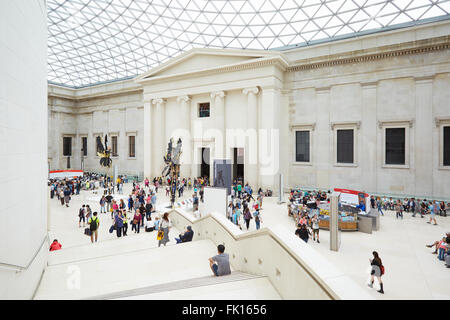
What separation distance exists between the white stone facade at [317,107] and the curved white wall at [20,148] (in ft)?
64.2

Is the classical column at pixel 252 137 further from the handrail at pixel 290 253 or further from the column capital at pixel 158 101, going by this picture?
the handrail at pixel 290 253

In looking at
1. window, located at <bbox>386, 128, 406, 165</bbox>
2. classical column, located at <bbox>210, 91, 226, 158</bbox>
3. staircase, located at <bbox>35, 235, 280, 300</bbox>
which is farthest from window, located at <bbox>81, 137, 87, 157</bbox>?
window, located at <bbox>386, 128, 406, 165</bbox>

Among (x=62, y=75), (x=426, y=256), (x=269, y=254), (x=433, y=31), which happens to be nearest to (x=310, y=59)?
(x=433, y=31)

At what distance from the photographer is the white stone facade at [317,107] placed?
19.9 metres

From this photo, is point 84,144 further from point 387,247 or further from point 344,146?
point 387,247

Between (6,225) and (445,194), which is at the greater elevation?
(6,225)

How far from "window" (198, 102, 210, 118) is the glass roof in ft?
25.6

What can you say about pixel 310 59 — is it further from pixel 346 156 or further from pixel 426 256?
pixel 426 256

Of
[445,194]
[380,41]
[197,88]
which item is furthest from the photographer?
[197,88]

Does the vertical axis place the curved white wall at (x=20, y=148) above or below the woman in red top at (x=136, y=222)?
above

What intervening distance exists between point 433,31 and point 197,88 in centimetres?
2001

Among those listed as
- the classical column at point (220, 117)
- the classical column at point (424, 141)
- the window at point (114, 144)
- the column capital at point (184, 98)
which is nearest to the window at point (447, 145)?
the classical column at point (424, 141)
